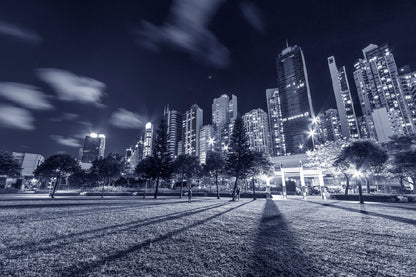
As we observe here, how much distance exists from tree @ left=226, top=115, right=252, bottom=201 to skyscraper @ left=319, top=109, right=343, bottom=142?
186880 mm

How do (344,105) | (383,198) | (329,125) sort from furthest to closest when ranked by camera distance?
(329,125)
(344,105)
(383,198)

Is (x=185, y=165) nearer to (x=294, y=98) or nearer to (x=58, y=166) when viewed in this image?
(x=58, y=166)

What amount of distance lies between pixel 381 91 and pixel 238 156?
583ft

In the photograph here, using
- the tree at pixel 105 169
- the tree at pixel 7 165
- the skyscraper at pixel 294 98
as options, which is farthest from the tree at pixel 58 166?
the skyscraper at pixel 294 98

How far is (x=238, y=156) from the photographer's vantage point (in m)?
31.2

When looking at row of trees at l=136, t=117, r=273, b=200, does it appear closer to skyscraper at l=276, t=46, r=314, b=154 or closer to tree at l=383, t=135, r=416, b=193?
tree at l=383, t=135, r=416, b=193

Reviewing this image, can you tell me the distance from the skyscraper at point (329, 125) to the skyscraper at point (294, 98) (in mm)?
51545

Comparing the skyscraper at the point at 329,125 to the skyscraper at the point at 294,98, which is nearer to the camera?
the skyscraper at the point at 294,98

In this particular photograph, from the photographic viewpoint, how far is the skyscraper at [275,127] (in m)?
179

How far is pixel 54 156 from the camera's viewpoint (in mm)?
31672

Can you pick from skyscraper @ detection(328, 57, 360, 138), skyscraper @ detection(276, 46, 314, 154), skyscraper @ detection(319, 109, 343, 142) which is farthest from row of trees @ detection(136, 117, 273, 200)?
skyscraper @ detection(319, 109, 343, 142)

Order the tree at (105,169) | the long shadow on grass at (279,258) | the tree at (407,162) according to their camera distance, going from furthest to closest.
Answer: the tree at (105,169) < the tree at (407,162) < the long shadow on grass at (279,258)

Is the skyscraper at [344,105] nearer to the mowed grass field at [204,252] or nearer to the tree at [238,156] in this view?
the tree at [238,156]

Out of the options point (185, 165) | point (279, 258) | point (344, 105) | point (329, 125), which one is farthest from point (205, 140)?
point (279, 258)
